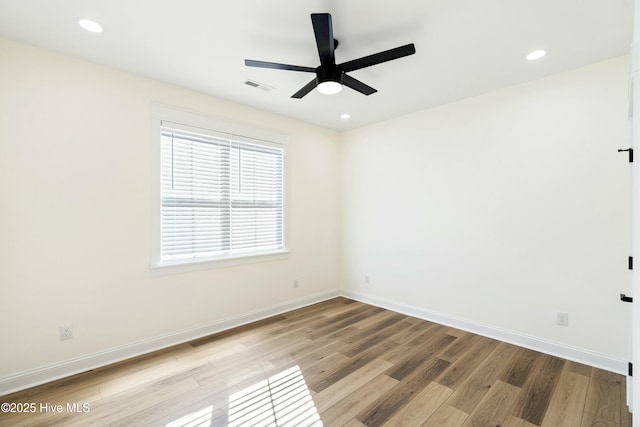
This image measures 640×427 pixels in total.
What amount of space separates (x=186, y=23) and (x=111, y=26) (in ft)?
1.81

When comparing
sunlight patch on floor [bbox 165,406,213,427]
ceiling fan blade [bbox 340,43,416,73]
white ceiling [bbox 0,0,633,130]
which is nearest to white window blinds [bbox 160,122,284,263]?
white ceiling [bbox 0,0,633,130]

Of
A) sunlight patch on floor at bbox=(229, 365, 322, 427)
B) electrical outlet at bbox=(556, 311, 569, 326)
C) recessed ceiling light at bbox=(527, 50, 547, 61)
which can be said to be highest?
recessed ceiling light at bbox=(527, 50, 547, 61)

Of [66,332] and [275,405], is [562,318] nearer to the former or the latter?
[275,405]

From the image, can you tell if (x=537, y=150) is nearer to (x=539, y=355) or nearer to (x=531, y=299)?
(x=531, y=299)

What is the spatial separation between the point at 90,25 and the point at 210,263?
91.4 inches

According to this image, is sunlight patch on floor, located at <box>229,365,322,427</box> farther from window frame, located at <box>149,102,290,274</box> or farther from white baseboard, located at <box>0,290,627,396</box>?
window frame, located at <box>149,102,290,274</box>

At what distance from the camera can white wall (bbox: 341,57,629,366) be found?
8.34 ft

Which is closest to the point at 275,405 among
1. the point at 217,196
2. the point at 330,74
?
the point at 217,196

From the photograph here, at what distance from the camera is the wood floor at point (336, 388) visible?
1933 millimetres

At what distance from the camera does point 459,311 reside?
3.44 metres

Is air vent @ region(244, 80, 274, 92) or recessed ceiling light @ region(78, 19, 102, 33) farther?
air vent @ region(244, 80, 274, 92)

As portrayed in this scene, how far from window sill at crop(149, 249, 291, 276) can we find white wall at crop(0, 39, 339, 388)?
76 mm

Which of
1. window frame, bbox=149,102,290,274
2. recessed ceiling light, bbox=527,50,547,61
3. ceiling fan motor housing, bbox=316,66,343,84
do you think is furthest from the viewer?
window frame, bbox=149,102,290,274

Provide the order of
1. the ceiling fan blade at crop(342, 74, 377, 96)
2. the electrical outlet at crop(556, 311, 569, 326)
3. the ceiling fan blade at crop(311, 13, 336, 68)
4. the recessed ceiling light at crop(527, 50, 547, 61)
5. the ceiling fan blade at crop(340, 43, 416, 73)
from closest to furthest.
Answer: the ceiling fan blade at crop(311, 13, 336, 68) → the ceiling fan blade at crop(340, 43, 416, 73) → the ceiling fan blade at crop(342, 74, 377, 96) → the recessed ceiling light at crop(527, 50, 547, 61) → the electrical outlet at crop(556, 311, 569, 326)
